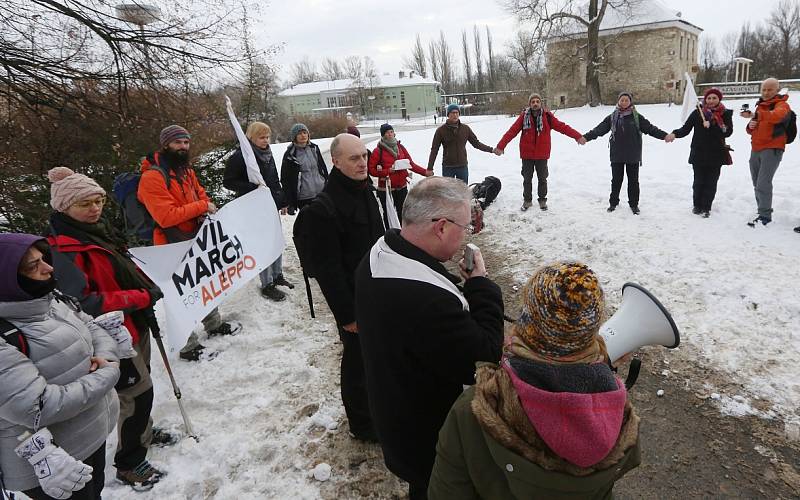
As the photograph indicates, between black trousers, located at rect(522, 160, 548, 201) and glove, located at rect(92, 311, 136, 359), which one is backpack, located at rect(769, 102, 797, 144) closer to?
black trousers, located at rect(522, 160, 548, 201)

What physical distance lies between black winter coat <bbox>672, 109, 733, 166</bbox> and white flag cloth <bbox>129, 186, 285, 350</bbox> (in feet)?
21.4

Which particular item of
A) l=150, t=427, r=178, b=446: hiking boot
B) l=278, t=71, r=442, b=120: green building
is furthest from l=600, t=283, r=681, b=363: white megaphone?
l=278, t=71, r=442, b=120: green building

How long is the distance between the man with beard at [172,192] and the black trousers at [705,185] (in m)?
7.05

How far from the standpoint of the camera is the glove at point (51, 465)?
6.11 ft

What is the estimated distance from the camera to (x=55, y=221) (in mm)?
2688

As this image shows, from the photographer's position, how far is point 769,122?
606 cm

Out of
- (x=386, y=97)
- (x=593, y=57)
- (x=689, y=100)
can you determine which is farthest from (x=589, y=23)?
(x=386, y=97)

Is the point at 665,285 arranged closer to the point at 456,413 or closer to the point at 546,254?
the point at 546,254

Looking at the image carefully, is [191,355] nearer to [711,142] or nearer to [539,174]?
[539,174]

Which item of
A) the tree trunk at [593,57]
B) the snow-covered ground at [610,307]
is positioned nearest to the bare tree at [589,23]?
the tree trunk at [593,57]

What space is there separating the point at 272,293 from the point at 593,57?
31.6m

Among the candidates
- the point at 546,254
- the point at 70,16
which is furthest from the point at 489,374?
the point at 70,16

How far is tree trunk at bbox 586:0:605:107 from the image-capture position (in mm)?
29406

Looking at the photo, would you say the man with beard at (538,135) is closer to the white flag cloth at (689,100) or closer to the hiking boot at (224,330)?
the white flag cloth at (689,100)
